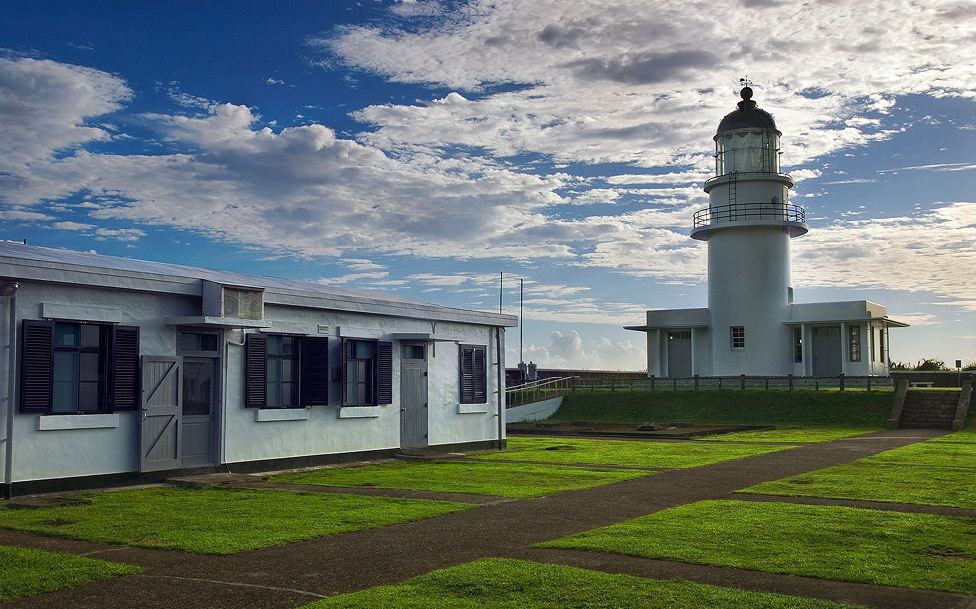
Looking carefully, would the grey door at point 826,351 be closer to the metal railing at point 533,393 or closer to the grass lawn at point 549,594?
the metal railing at point 533,393

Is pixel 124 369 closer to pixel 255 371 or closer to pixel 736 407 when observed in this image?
pixel 255 371

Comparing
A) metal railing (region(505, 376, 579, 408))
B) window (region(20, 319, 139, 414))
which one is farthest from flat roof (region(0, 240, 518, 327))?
metal railing (region(505, 376, 579, 408))

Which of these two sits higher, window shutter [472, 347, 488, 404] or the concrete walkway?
window shutter [472, 347, 488, 404]

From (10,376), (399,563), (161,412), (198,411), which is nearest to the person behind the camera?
(399,563)

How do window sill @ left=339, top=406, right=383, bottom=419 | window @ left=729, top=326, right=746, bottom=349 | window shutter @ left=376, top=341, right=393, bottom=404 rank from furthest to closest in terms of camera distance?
window @ left=729, top=326, right=746, bottom=349 → window shutter @ left=376, top=341, right=393, bottom=404 → window sill @ left=339, top=406, right=383, bottom=419

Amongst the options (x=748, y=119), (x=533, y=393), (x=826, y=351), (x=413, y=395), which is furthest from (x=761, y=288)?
(x=413, y=395)

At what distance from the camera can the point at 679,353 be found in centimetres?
4284

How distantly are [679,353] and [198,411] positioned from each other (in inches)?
1251

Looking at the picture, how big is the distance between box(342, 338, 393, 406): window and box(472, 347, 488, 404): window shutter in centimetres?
290

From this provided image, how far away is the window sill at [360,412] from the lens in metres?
16.5

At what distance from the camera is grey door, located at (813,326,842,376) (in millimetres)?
39094

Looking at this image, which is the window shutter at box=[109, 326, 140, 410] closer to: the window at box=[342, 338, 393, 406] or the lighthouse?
the window at box=[342, 338, 393, 406]

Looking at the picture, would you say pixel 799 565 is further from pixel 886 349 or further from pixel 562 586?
pixel 886 349

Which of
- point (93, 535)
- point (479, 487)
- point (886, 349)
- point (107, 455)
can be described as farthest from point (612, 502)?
point (886, 349)
